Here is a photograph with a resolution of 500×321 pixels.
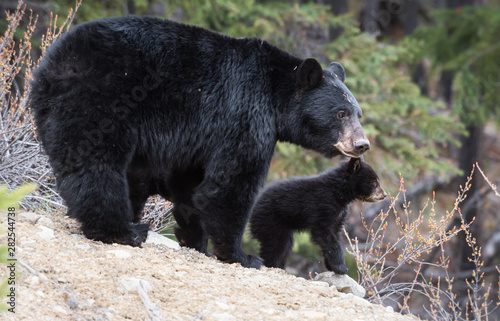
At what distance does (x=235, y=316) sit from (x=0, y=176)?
276cm

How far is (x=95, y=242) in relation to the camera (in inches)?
177

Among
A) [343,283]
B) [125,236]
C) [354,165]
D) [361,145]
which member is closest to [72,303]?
[125,236]

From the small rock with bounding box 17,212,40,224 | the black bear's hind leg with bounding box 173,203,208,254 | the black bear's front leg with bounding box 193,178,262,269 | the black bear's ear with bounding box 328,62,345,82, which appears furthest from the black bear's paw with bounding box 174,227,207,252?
the black bear's ear with bounding box 328,62,345,82

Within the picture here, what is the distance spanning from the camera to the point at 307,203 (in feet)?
19.5

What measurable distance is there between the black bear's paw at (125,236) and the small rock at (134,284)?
2.61 ft

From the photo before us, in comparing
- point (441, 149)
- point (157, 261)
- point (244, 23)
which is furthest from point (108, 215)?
point (441, 149)

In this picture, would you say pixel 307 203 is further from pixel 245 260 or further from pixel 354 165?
pixel 245 260

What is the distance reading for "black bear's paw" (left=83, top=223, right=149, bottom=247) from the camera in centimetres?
452

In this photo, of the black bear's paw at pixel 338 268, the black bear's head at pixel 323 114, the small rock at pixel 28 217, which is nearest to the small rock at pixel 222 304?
the small rock at pixel 28 217

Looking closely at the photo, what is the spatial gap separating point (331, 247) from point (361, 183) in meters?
0.81

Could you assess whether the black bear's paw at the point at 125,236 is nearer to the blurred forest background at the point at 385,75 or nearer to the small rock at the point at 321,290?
the small rock at the point at 321,290

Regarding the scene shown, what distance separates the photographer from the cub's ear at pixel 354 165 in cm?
607

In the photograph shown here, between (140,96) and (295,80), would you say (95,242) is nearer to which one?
(140,96)

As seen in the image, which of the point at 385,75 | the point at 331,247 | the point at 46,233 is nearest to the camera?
the point at 46,233
